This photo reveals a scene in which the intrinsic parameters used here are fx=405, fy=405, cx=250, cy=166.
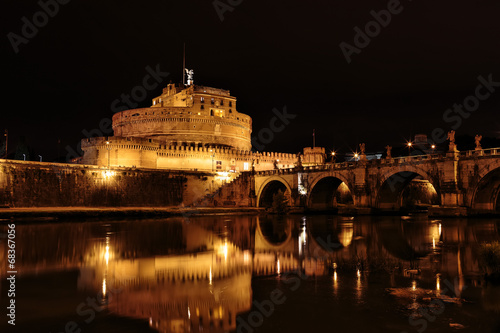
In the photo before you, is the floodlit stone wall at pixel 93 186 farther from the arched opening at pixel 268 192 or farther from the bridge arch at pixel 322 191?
the bridge arch at pixel 322 191

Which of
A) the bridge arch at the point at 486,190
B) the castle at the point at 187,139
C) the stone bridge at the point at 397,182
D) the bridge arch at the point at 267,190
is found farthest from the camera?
the bridge arch at the point at 267,190

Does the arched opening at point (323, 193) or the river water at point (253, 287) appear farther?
the arched opening at point (323, 193)

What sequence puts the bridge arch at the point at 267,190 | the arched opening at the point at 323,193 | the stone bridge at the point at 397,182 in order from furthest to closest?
the bridge arch at the point at 267,190, the arched opening at the point at 323,193, the stone bridge at the point at 397,182

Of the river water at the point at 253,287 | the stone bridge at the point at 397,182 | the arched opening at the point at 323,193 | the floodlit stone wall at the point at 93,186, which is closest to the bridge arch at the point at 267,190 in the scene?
the stone bridge at the point at 397,182

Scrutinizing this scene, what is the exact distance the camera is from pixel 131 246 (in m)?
20.4

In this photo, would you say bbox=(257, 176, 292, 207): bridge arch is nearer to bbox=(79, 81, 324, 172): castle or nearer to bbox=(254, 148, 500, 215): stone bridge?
bbox=(254, 148, 500, 215): stone bridge

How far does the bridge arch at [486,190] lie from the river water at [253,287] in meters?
13.1

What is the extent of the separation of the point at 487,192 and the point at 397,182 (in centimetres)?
1009

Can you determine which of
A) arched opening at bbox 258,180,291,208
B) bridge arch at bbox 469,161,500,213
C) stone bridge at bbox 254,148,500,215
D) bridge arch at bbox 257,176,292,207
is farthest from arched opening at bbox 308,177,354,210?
bridge arch at bbox 469,161,500,213

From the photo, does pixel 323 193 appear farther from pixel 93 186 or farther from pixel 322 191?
pixel 93 186

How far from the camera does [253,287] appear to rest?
11.9 meters

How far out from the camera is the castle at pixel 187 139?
56.5 meters

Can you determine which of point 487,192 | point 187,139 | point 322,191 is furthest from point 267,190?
point 487,192

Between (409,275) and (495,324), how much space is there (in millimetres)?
4544
